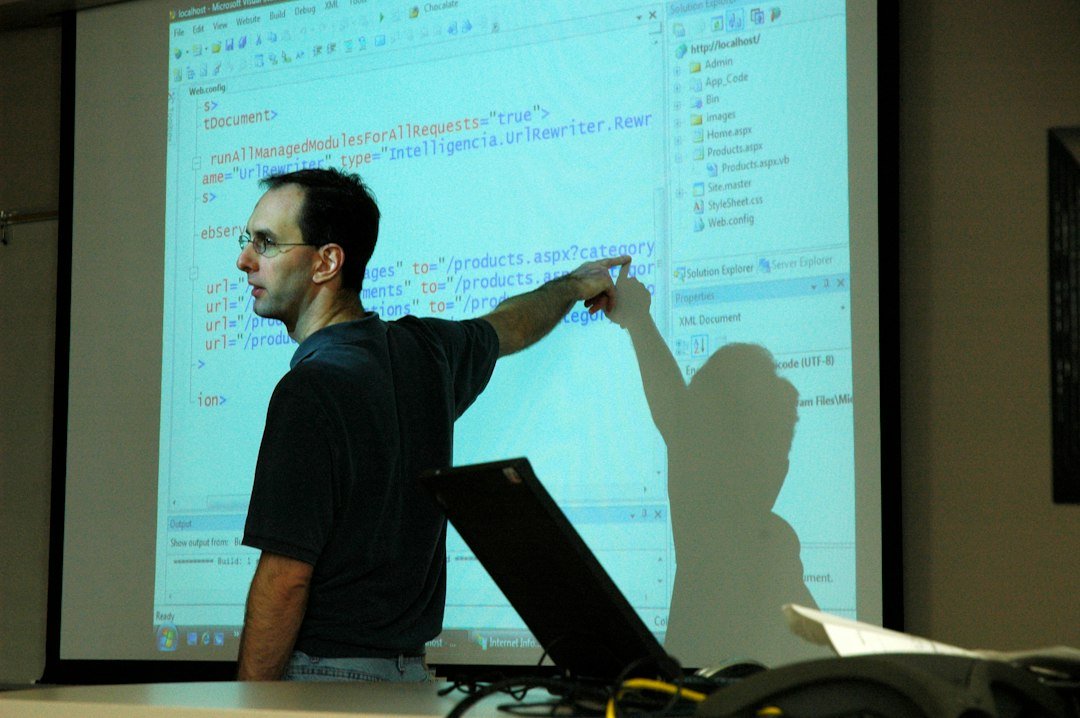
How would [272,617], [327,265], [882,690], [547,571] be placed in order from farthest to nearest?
[327,265] < [272,617] < [547,571] < [882,690]

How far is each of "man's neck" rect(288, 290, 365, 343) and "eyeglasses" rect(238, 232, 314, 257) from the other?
15cm

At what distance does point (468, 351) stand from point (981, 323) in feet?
3.47

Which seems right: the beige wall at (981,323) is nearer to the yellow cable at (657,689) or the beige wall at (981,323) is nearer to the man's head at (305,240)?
the man's head at (305,240)

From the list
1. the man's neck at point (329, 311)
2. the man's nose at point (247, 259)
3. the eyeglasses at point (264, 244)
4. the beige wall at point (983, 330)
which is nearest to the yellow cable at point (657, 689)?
the beige wall at point (983, 330)

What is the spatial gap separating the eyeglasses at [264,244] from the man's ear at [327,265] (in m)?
0.06

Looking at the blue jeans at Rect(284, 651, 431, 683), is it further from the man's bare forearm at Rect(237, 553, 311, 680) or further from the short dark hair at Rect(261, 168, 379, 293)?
the short dark hair at Rect(261, 168, 379, 293)

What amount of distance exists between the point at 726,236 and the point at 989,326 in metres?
0.54

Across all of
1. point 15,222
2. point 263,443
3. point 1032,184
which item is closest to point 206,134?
point 15,222

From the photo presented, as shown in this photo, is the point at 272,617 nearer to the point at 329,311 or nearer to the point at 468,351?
the point at 468,351

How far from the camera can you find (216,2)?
3104 millimetres

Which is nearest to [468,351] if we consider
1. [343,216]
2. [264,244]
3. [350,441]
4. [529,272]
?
[529,272]

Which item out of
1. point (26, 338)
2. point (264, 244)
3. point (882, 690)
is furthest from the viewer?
point (26, 338)

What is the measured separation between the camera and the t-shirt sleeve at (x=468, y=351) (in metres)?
2.61

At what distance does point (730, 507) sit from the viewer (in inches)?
93.4
